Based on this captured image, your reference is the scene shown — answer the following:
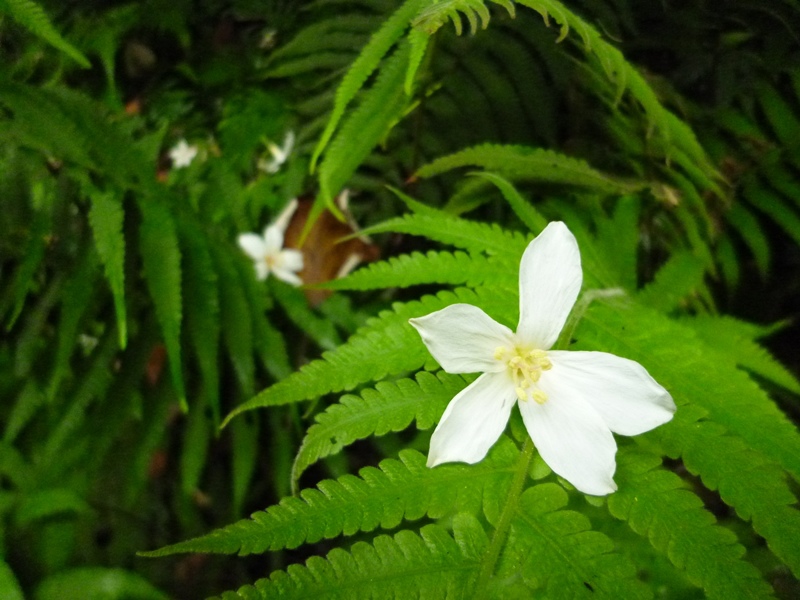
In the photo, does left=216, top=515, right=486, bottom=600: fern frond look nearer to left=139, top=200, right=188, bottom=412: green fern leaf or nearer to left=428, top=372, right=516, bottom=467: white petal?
left=428, top=372, right=516, bottom=467: white petal

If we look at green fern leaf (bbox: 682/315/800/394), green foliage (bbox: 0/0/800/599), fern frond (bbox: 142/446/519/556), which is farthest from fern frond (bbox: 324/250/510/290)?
green fern leaf (bbox: 682/315/800/394)

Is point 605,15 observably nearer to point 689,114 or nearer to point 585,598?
point 689,114

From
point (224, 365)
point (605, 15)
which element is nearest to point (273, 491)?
point (224, 365)

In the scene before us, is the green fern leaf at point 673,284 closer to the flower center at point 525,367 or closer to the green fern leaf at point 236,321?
the flower center at point 525,367

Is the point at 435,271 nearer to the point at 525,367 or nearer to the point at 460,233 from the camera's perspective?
the point at 460,233

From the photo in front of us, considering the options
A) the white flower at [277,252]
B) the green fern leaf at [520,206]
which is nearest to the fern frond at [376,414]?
the green fern leaf at [520,206]

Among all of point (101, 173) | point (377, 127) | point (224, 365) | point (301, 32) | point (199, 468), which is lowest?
point (199, 468)

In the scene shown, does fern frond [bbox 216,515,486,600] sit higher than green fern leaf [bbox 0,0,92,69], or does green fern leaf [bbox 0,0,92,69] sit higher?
green fern leaf [bbox 0,0,92,69]
